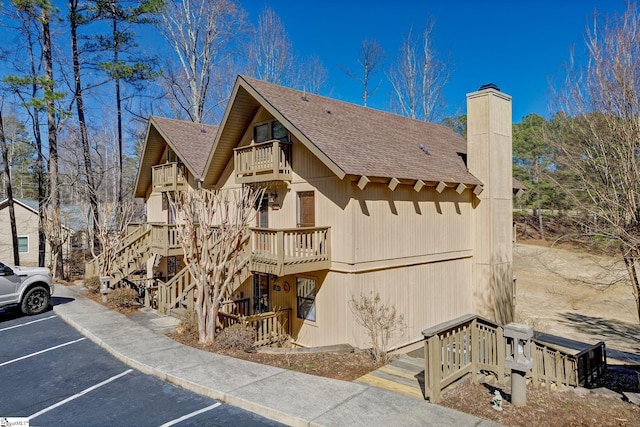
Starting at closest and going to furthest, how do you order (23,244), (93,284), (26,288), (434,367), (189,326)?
(434,367) → (189,326) → (26,288) → (93,284) → (23,244)

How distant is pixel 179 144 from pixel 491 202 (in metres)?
13.8

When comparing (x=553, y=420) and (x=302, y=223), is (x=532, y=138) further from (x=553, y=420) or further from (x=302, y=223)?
(x=553, y=420)

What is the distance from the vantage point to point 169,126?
19344mm

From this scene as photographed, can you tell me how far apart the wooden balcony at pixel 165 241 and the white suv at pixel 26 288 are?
3807mm

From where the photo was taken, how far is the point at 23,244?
28.2 m

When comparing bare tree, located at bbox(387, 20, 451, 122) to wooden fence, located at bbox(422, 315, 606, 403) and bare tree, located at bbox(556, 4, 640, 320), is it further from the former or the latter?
wooden fence, located at bbox(422, 315, 606, 403)

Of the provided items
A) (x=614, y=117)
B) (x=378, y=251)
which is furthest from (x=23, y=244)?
(x=614, y=117)

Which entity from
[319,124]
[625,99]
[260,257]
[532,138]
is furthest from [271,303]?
[532,138]

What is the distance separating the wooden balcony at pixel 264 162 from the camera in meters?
12.7

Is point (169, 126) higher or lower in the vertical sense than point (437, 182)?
higher

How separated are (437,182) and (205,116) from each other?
79.8 feet

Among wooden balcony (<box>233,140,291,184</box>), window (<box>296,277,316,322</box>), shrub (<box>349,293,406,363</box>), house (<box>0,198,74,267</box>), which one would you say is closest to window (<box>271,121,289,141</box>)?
wooden balcony (<box>233,140,291,184</box>)

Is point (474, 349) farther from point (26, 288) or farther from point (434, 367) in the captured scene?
point (26, 288)

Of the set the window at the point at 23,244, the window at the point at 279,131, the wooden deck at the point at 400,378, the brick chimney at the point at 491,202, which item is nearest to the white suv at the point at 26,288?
the window at the point at 279,131
